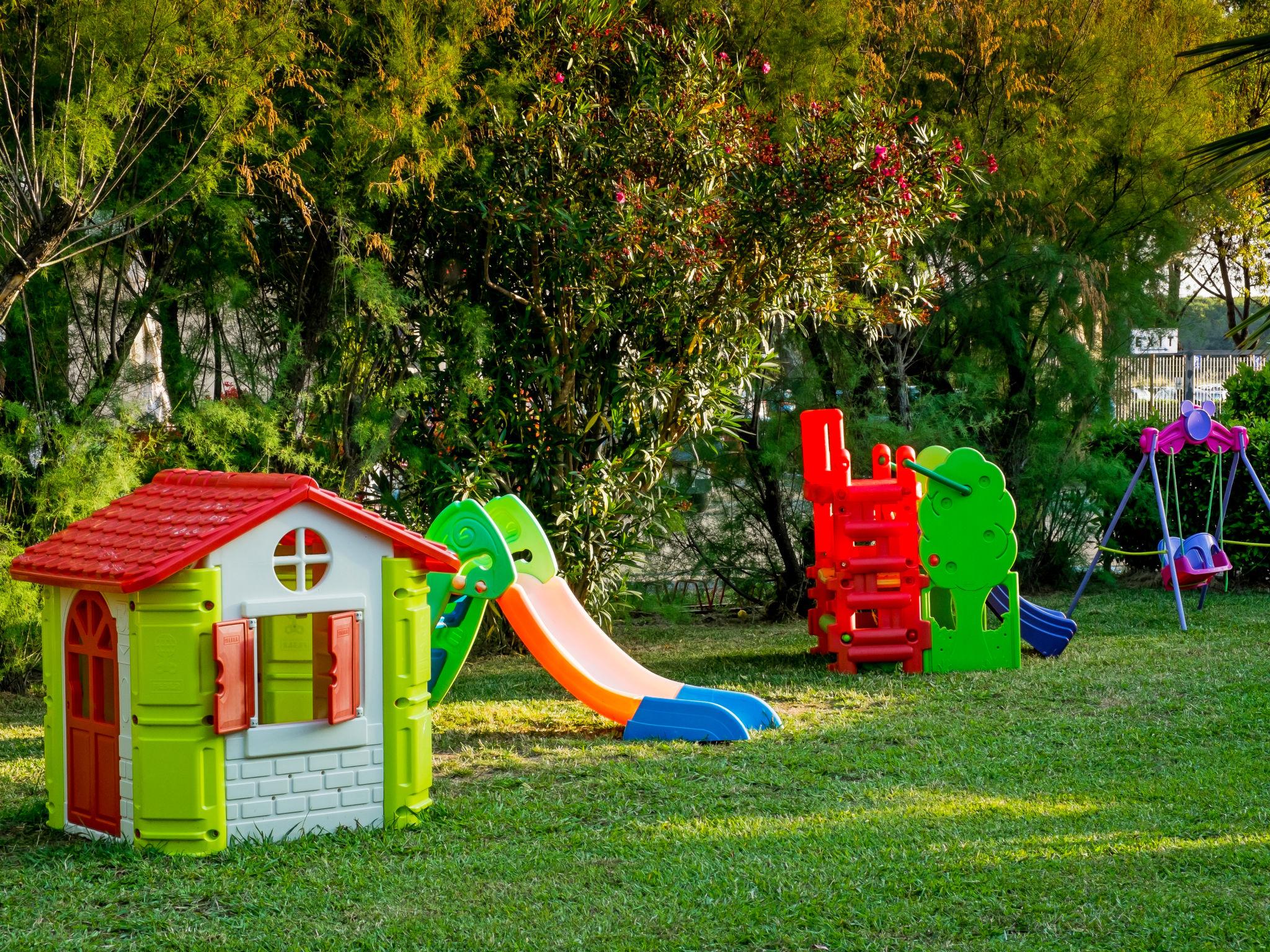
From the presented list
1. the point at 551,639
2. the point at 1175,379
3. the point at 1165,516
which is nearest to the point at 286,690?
the point at 551,639

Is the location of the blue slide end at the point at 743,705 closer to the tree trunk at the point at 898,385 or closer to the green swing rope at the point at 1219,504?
the tree trunk at the point at 898,385

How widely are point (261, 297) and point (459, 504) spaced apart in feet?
7.81

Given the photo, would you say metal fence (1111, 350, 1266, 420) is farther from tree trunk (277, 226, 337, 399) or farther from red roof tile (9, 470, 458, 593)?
red roof tile (9, 470, 458, 593)

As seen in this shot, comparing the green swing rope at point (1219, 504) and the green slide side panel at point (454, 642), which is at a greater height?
the green swing rope at point (1219, 504)

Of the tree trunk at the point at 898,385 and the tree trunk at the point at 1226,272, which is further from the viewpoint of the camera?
the tree trunk at the point at 1226,272

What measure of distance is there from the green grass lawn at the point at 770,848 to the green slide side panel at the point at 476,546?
0.74 m

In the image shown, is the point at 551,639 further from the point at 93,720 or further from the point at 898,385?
the point at 898,385

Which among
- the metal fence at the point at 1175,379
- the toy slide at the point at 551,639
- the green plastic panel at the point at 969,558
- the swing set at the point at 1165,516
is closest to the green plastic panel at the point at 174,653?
the toy slide at the point at 551,639

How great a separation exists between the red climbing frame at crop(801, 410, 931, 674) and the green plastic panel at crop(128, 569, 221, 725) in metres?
4.04

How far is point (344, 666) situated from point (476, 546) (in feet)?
4.40

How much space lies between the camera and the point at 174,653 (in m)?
3.95

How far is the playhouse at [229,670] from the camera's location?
13.0 feet

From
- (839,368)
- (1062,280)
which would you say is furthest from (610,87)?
(1062,280)

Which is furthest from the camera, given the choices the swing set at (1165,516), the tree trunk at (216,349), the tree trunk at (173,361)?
the swing set at (1165,516)
